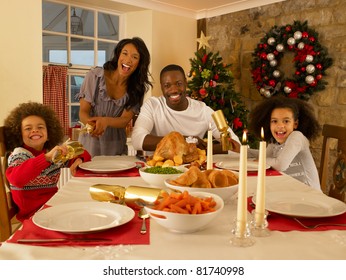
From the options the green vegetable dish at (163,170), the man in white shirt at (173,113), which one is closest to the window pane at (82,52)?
the man in white shirt at (173,113)

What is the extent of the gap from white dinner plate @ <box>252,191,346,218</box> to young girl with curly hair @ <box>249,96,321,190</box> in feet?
1.87

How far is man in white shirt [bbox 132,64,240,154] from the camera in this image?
219 centimetres

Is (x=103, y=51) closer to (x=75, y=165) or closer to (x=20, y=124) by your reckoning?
(x=20, y=124)

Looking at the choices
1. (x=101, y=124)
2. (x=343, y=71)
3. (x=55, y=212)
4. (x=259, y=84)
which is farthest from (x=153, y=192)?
(x=259, y=84)

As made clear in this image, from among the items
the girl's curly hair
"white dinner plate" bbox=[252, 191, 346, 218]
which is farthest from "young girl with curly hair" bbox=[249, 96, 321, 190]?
the girl's curly hair

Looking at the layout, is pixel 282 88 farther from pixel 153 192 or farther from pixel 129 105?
pixel 153 192

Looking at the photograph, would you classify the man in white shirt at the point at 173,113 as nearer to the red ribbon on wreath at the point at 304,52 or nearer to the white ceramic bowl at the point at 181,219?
the white ceramic bowl at the point at 181,219

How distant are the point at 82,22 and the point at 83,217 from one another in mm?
3606

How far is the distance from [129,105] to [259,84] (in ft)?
7.07

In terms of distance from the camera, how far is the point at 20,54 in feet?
10.5

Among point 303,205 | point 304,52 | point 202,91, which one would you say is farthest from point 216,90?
point 303,205

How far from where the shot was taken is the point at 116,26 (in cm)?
453

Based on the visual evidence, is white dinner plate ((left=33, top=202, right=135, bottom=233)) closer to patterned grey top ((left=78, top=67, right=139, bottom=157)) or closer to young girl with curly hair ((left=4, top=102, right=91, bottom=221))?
young girl with curly hair ((left=4, top=102, right=91, bottom=221))

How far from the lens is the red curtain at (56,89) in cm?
378
